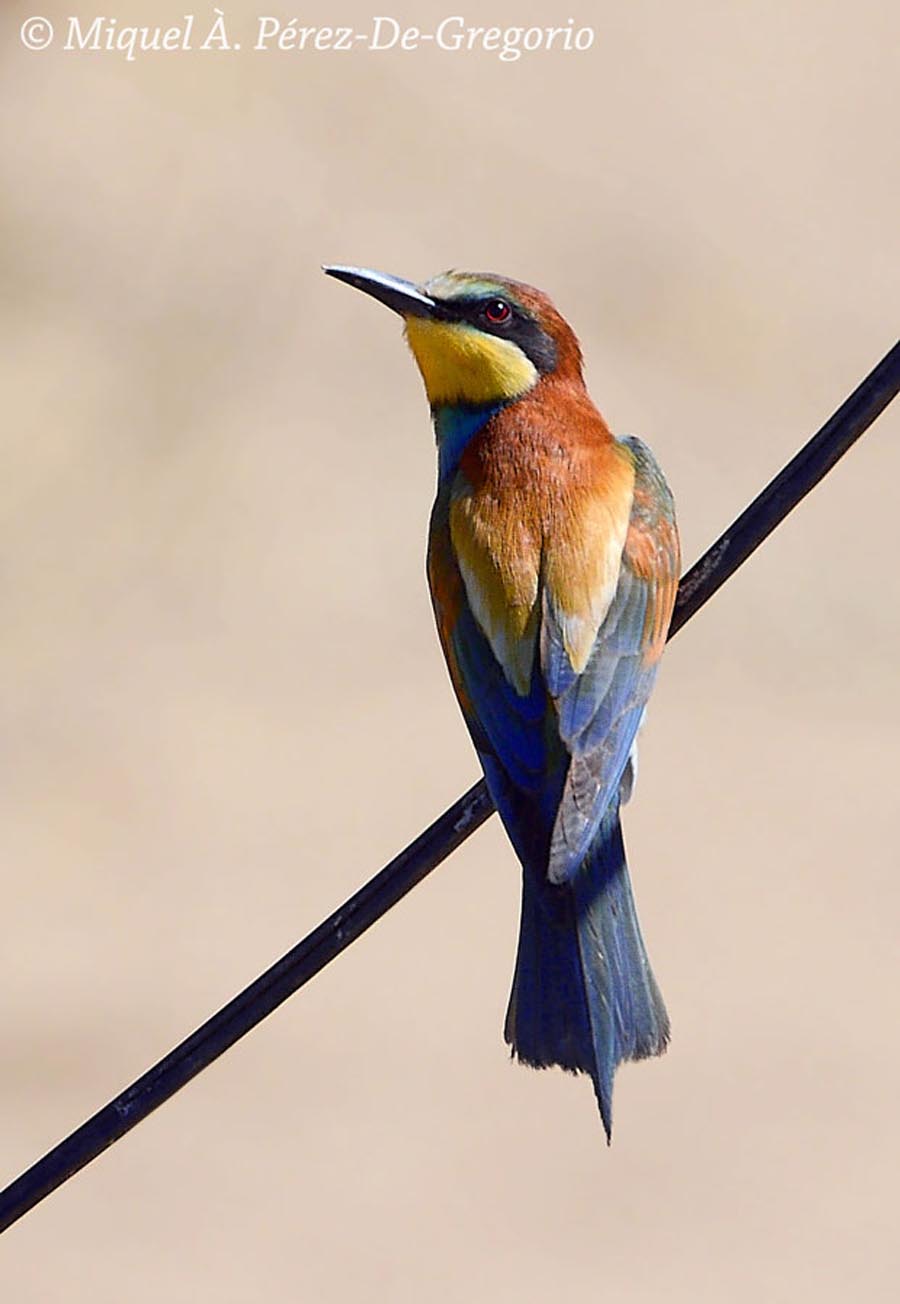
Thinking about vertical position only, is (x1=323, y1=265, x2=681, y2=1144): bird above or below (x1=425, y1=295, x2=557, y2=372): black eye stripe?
below

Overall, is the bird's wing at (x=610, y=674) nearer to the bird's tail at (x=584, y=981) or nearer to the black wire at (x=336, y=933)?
the bird's tail at (x=584, y=981)

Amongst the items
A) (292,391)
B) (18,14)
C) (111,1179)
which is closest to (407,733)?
(292,391)

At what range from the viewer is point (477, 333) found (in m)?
2.61

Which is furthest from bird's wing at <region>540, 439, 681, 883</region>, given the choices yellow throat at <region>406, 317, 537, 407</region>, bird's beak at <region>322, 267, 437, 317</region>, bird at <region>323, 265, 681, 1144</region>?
bird's beak at <region>322, 267, 437, 317</region>

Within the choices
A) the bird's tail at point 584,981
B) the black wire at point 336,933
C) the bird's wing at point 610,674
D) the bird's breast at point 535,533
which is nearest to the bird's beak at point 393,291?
the bird's breast at point 535,533

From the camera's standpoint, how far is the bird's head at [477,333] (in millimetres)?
2604

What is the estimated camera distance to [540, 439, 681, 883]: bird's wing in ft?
7.06

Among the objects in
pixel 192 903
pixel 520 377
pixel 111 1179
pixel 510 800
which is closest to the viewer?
pixel 510 800

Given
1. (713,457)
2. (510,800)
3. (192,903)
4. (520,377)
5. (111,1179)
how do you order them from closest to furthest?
(510,800) → (520,377) → (111,1179) → (192,903) → (713,457)

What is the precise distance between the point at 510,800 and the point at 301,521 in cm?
491

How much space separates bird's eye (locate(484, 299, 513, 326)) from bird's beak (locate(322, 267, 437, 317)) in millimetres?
64

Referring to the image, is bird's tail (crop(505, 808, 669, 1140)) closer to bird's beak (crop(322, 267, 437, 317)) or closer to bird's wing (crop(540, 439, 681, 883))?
bird's wing (crop(540, 439, 681, 883))

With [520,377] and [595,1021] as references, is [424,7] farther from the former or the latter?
[595,1021]

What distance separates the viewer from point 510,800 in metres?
2.21
